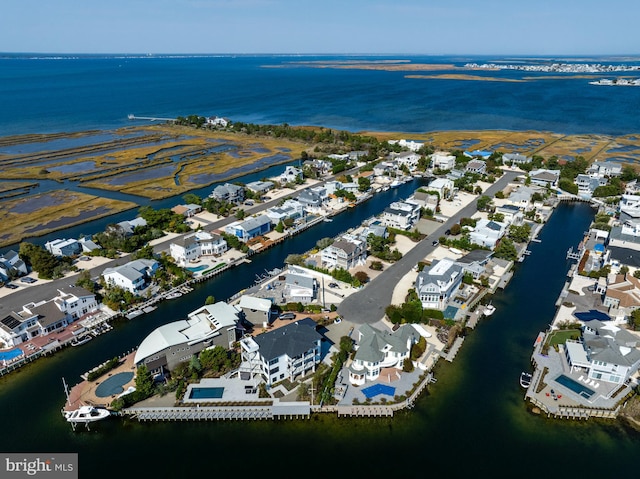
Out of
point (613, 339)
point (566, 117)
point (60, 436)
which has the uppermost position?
point (566, 117)

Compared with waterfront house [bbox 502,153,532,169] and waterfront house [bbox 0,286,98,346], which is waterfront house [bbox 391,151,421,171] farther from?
waterfront house [bbox 0,286,98,346]

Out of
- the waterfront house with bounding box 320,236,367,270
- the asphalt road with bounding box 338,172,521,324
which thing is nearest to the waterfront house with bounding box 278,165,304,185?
the asphalt road with bounding box 338,172,521,324

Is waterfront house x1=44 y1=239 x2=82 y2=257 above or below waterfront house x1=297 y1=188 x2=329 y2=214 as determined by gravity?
below

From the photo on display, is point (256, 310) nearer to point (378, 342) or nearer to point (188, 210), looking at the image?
point (378, 342)

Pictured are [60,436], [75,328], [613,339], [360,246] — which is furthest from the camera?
[360,246]

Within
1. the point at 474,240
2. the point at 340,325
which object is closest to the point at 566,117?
the point at 474,240

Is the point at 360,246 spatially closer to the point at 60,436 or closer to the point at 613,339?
the point at 613,339
